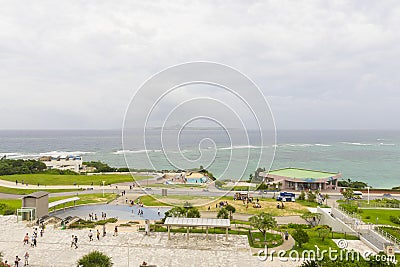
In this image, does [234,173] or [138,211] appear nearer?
[234,173]

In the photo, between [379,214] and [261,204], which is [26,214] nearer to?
[261,204]

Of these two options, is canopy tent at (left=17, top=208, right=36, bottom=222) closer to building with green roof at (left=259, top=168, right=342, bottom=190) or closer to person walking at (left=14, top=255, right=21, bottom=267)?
person walking at (left=14, top=255, right=21, bottom=267)

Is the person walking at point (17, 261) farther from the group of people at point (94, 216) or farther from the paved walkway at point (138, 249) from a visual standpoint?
the group of people at point (94, 216)

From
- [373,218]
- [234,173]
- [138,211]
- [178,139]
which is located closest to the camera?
[178,139]

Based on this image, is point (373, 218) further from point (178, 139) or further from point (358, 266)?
point (178, 139)

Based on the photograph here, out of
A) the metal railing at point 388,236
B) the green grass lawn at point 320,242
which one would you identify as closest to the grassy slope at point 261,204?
the green grass lawn at point 320,242

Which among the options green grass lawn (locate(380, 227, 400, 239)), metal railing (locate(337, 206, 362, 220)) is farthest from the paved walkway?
metal railing (locate(337, 206, 362, 220))

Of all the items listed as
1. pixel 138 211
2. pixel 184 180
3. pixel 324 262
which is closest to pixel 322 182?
pixel 184 180
